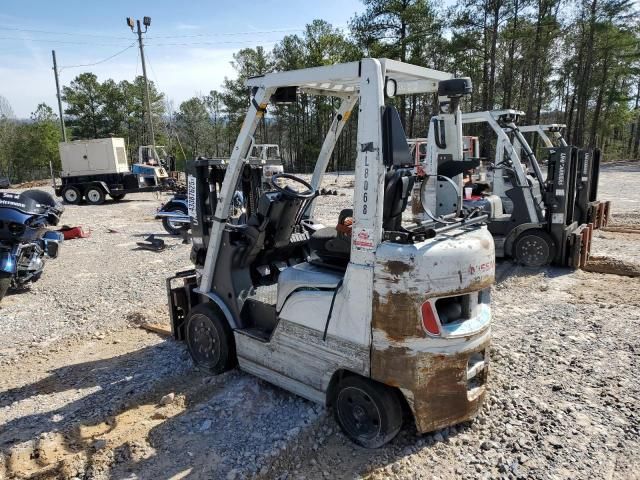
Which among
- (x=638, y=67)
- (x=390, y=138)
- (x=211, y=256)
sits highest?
(x=638, y=67)

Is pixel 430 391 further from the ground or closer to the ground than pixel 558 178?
closer to the ground

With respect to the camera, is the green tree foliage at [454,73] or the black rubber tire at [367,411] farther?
the green tree foliage at [454,73]

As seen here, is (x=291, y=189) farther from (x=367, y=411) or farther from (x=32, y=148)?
(x=32, y=148)

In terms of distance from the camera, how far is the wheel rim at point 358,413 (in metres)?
3.00

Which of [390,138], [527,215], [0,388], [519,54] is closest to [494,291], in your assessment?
[527,215]

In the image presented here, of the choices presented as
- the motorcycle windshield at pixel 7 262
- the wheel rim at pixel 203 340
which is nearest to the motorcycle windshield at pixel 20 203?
the motorcycle windshield at pixel 7 262

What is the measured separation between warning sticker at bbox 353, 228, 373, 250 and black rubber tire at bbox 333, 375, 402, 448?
89 cm

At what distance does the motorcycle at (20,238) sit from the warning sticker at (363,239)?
548 cm

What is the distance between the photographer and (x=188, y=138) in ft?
156

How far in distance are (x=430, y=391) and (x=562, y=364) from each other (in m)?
2.05

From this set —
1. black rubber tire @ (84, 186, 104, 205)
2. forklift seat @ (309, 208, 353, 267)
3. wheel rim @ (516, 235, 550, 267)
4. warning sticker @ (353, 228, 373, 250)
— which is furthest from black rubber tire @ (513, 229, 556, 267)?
black rubber tire @ (84, 186, 104, 205)

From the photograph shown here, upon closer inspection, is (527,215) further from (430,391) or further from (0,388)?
(0,388)

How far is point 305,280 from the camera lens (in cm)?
329

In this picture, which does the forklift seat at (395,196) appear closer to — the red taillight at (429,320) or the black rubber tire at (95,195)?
the red taillight at (429,320)
